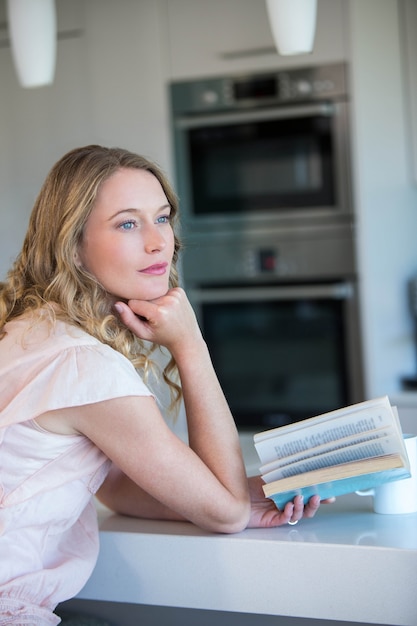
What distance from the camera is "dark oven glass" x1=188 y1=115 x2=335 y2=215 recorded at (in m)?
2.87

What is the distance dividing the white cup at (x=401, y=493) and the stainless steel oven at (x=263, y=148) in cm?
166

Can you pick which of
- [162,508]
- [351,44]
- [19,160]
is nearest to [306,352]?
[351,44]

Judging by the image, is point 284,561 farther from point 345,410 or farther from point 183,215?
point 183,215

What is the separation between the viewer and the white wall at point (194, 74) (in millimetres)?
2779

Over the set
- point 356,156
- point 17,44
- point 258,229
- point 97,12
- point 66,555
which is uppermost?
point 97,12

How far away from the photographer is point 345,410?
3.76 feet

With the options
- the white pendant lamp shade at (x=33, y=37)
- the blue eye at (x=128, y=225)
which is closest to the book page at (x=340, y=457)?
the blue eye at (x=128, y=225)

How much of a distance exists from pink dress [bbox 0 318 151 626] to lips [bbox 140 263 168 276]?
145mm

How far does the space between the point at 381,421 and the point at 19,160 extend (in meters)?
2.39

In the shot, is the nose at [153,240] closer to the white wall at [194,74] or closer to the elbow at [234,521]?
the elbow at [234,521]

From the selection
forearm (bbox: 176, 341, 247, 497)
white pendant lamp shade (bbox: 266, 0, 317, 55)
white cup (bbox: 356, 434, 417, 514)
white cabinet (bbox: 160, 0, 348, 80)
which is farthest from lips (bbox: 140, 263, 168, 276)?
white cabinet (bbox: 160, 0, 348, 80)

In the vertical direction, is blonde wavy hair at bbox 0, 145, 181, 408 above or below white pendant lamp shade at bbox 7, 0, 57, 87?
below

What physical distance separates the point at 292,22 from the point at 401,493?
91 cm

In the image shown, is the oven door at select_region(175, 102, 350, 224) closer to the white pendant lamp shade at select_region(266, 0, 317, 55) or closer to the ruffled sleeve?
the white pendant lamp shade at select_region(266, 0, 317, 55)
